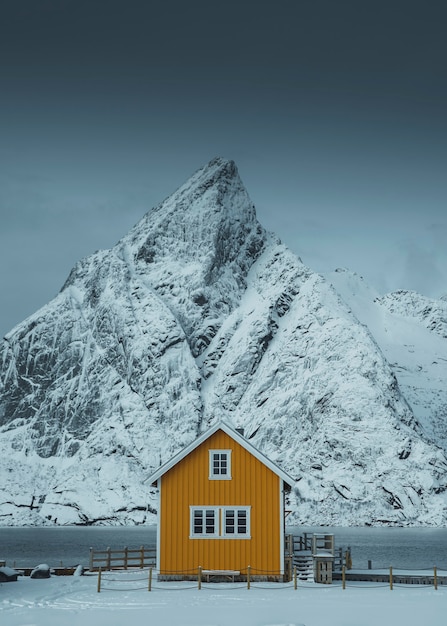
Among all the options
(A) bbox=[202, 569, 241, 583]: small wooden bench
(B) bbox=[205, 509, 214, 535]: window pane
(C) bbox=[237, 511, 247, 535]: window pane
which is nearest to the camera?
(A) bbox=[202, 569, 241, 583]: small wooden bench

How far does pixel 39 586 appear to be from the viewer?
40625 mm

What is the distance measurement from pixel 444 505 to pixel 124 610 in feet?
595

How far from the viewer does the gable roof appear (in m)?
42.9

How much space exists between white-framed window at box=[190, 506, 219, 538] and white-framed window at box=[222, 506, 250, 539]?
0.42 meters

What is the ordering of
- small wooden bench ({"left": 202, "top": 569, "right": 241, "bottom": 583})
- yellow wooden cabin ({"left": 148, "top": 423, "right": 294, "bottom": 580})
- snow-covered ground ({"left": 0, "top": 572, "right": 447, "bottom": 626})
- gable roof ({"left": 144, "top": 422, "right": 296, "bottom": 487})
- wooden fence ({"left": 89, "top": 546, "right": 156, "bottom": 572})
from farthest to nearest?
1. wooden fence ({"left": 89, "top": 546, "right": 156, "bottom": 572})
2. gable roof ({"left": 144, "top": 422, "right": 296, "bottom": 487})
3. yellow wooden cabin ({"left": 148, "top": 423, "right": 294, "bottom": 580})
4. small wooden bench ({"left": 202, "top": 569, "right": 241, "bottom": 583})
5. snow-covered ground ({"left": 0, "top": 572, "right": 447, "bottom": 626})

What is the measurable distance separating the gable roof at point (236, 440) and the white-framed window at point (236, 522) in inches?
97.8

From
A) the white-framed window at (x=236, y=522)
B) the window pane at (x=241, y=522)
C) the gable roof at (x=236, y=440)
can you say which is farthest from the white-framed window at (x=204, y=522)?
the gable roof at (x=236, y=440)

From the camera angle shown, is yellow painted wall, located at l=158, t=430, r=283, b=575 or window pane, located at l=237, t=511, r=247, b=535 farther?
window pane, located at l=237, t=511, r=247, b=535

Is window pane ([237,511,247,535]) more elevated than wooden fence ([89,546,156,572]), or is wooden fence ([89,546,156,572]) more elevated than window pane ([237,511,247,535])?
window pane ([237,511,247,535])

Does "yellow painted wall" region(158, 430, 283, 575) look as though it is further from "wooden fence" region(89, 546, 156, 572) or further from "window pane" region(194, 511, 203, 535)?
"wooden fence" region(89, 546, 156, 572)

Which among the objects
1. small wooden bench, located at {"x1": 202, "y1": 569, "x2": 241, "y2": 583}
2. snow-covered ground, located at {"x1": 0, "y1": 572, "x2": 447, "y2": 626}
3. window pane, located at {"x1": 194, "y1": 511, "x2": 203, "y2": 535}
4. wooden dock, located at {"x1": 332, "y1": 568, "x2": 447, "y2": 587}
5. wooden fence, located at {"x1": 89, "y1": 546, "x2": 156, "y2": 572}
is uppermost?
window pane, located at {"x1": 194, "y1": 511, "x2": 203, "y2": 535}

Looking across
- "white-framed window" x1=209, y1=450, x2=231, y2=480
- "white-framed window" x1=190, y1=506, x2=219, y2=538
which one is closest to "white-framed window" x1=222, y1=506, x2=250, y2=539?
"white-framed window" x1=190, y1=506, x2=219, y2=538

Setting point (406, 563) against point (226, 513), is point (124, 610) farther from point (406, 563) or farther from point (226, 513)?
point (406, 563)

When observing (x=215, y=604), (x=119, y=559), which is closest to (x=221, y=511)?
(x=119, y=559)
